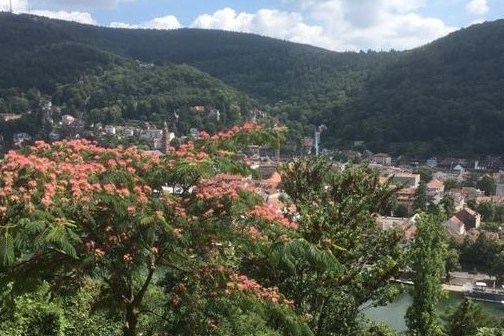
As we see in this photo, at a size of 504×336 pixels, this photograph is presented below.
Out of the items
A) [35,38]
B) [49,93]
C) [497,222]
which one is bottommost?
[497,222]

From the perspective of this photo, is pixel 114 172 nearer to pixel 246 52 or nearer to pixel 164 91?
pixel 164 91

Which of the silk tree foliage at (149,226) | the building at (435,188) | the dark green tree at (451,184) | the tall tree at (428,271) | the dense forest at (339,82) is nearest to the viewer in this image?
the silk tree foliage at (149,226)

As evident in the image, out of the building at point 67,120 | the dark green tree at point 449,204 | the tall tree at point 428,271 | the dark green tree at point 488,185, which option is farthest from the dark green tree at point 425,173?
the tall tree at point 428,271

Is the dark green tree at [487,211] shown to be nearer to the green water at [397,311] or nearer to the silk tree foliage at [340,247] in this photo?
the green water at [397,311]

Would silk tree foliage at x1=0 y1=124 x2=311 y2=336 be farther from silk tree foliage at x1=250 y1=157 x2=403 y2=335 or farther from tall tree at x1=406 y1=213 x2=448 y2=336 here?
tall tree at x1=406 y1=213 x2=448 y2=336

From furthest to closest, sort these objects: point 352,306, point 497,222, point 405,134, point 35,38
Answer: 1. point 35,38
2. point 405,134
3. point 497,222
4. point 352,306

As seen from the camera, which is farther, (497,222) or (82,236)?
(497,222)

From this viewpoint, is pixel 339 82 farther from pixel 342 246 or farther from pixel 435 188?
pixel 342 246

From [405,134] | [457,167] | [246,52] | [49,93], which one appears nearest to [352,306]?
[457,167]
